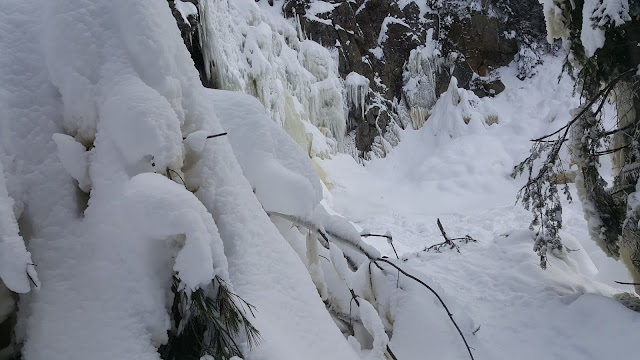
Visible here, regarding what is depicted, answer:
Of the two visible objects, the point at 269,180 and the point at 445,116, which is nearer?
the point at 269,180

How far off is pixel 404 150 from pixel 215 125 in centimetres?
1430

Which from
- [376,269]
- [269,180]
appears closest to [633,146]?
[376,269]

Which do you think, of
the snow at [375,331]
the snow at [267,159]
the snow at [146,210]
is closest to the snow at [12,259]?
the snow at [146,210]

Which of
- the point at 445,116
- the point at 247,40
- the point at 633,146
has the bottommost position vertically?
the point at 445,116

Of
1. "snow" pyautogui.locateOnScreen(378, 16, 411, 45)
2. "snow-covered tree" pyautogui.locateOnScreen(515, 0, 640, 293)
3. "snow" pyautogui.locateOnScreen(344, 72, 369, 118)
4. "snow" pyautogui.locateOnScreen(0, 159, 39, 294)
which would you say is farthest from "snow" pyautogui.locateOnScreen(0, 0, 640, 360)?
"snow" pyautogui.locateOnScreen(378, 16, 411, 45)

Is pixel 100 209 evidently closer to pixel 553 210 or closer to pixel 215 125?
pixel 215 125

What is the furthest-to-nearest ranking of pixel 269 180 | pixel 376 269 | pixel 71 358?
pixel 376 269, pixel 269 180, pixel 71 358

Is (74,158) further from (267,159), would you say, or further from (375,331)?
(375,331)

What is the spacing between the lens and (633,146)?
3.81 metres

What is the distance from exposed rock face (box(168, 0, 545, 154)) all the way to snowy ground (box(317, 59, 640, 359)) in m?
0.99

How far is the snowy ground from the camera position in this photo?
349cm

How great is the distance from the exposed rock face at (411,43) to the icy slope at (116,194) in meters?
13.9

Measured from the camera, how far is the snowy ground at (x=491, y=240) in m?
3.49

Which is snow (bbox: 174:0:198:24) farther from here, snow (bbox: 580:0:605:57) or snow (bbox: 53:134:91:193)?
snow (bbox: 53:134:91:193)
